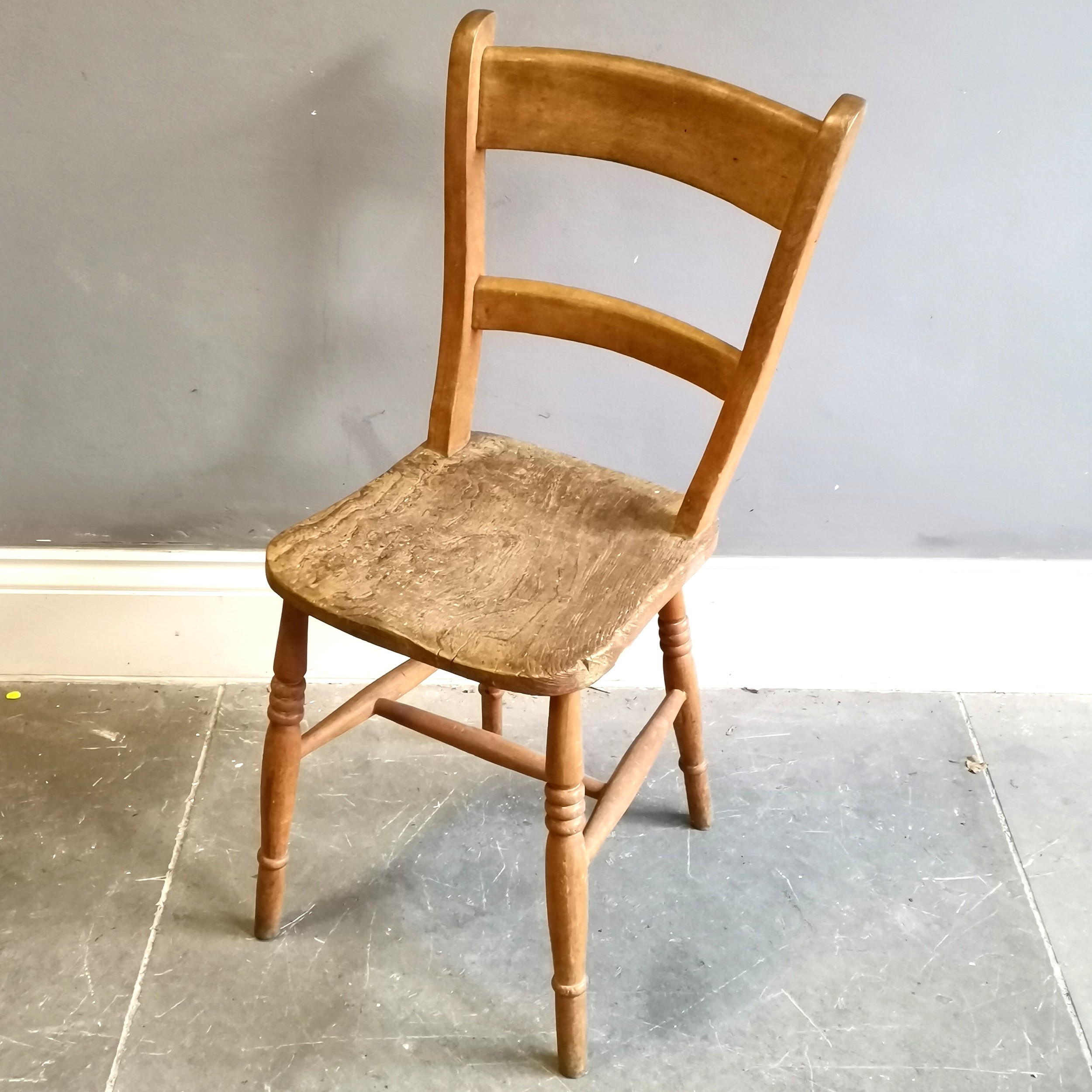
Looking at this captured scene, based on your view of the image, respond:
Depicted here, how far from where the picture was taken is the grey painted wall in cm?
119

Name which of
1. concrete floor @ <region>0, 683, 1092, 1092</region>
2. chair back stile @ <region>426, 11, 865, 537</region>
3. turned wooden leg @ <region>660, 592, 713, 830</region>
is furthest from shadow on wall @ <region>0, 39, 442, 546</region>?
turned wooden leg @ <region>660, 592, 713, 830</region>

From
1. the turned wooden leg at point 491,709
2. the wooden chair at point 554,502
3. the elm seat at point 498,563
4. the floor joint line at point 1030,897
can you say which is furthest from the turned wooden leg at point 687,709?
the floor joint line at point 1030,897

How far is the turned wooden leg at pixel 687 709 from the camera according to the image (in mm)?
1270

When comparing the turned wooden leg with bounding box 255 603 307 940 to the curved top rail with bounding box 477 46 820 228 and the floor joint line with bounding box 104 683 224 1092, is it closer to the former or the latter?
the floor joint line with bounding box 104 683 224 1092

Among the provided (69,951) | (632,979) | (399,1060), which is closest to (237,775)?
(69,951)

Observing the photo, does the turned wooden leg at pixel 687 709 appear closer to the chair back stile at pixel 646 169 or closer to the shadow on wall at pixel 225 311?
the chair back stile at pixel 646 169

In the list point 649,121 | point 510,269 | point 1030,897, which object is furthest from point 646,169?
point 1030,897

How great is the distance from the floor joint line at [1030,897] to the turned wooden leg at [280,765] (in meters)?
0.88

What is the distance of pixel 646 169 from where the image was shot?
3.57ft

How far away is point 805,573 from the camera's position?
1.54 metres

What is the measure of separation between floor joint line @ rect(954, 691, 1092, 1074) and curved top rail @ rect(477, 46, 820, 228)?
34.8 inches

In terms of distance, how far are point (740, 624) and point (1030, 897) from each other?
1.65ft

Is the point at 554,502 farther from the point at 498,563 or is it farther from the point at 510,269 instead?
the point at 510,269

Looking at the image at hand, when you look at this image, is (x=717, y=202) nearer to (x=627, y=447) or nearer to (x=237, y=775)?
(x=627, y=447)
